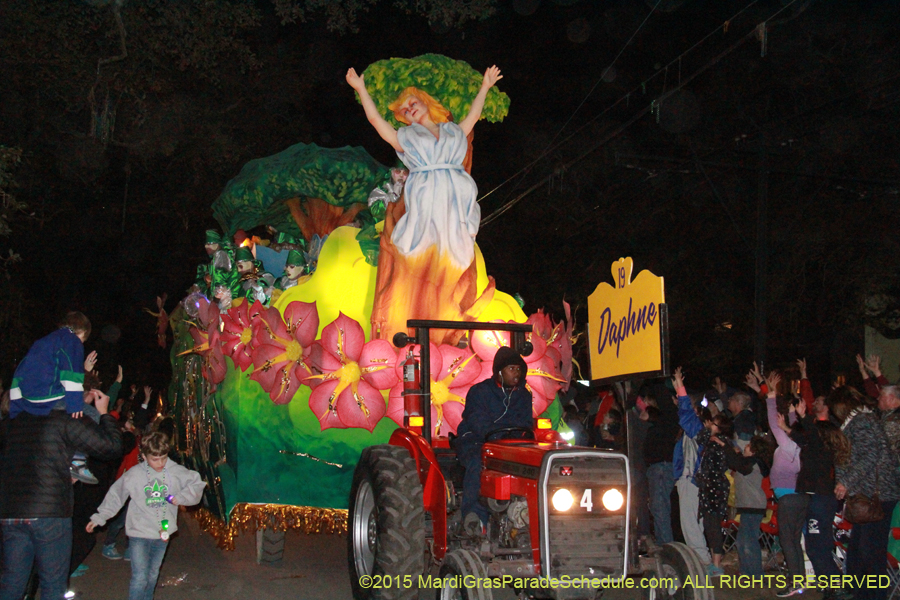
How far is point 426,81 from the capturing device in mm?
8867

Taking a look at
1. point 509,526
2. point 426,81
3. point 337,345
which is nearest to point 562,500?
point 509,526

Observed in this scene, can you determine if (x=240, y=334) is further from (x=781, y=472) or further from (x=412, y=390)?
(x=781, y=472)

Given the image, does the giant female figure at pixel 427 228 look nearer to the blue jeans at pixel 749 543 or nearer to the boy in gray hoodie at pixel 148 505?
the boy in gray hoodie at pixel 148 505

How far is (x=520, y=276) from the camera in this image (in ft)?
74.7

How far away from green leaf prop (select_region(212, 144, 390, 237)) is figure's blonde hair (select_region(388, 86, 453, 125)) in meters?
1.12

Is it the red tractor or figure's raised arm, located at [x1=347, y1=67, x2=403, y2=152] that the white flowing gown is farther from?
the red tractor

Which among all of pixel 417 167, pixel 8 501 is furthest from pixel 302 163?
pixel 8 501

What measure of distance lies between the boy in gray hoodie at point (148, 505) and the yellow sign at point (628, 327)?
294cm

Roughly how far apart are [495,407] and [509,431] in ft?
0.70

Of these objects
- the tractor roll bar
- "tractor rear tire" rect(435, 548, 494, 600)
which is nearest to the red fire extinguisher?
the tractor roll bar

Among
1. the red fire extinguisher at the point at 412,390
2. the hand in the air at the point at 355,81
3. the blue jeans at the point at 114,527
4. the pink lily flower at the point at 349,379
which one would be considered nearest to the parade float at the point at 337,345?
the pink lily flower at the point at 349,379

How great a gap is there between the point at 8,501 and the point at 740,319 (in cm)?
1627

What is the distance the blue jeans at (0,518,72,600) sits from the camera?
18.1 ft

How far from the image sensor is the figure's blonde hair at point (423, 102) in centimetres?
884
